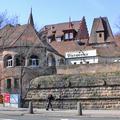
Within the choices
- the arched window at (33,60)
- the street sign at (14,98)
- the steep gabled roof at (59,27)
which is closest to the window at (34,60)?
the arched window at (33,60)

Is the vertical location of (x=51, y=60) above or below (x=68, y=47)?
below

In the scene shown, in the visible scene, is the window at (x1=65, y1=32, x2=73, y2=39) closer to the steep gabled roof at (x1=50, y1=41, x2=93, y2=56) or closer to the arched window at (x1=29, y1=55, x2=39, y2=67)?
the steep gabled roof at (x1=50, y1=41, x2=93, y2=56)

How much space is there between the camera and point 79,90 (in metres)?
46.5

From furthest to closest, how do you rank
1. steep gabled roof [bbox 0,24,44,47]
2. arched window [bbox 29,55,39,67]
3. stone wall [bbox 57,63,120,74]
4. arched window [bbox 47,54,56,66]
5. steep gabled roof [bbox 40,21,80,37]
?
steep gabled roof [bbox 40,21,80,37] → arched window [bbox 47,54,56,66] → steep gabled roof [bbox 0,24,44,47] → arched window [bbox 29,55,39,67] → stone wall [bbox 57,63,120,74]

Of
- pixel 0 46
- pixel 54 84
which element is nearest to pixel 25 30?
pixel 0 46

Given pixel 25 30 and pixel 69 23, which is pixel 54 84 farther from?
pixel 69 23

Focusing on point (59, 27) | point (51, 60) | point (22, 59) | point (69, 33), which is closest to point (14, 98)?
point (22, 59)

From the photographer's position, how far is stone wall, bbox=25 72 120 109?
1736 inches

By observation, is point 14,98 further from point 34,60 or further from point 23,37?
point 23,37

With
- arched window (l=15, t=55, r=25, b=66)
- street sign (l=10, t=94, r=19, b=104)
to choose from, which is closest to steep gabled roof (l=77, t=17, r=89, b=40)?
arched window (l=15, t=55, r=25, b=66)

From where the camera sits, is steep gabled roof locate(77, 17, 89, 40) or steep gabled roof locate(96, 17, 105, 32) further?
steep gabled roof locate(77, 17, 89, 40)

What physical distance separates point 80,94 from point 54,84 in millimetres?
3687

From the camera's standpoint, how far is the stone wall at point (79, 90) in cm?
4409

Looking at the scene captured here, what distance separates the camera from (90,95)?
149ft
